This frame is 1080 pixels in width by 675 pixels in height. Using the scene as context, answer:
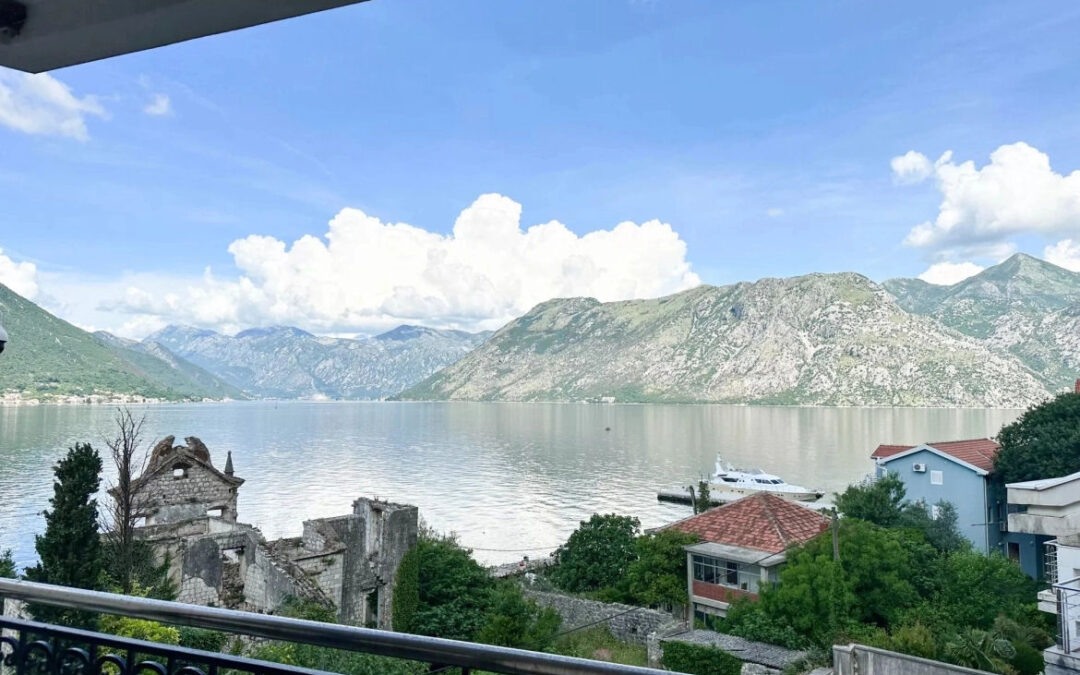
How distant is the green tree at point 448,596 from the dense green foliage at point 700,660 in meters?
3.96

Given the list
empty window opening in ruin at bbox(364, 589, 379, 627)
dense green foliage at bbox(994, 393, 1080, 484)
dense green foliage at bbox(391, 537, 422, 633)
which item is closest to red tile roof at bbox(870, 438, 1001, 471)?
dense green foliage at bbox(994, 393, 1080, 484)

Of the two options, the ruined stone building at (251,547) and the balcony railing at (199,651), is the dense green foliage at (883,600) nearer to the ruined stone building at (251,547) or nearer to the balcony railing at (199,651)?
the ruined stone building at (251,547)

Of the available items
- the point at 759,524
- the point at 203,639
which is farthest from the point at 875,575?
the point at 203,639

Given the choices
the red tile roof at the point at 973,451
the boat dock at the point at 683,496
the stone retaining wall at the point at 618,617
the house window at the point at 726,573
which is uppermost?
the red tile roof at the point at 973,451

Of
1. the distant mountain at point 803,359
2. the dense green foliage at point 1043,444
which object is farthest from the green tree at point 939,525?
the distant mountain at point 803,359

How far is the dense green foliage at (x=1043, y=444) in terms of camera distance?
63.2 feet

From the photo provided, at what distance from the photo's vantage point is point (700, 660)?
11.6m

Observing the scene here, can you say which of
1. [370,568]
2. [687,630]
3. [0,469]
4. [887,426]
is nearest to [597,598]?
[687,630]

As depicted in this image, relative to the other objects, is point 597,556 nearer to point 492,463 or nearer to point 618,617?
point 618,617

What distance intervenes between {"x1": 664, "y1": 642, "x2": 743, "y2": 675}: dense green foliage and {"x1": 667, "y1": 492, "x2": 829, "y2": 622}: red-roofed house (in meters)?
2.30

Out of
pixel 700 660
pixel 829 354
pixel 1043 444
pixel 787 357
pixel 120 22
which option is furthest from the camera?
pixel 787 357

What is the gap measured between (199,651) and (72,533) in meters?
9.08

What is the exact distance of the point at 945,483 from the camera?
69.8 feet

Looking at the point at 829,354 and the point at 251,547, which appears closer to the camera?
the point at 251,547
